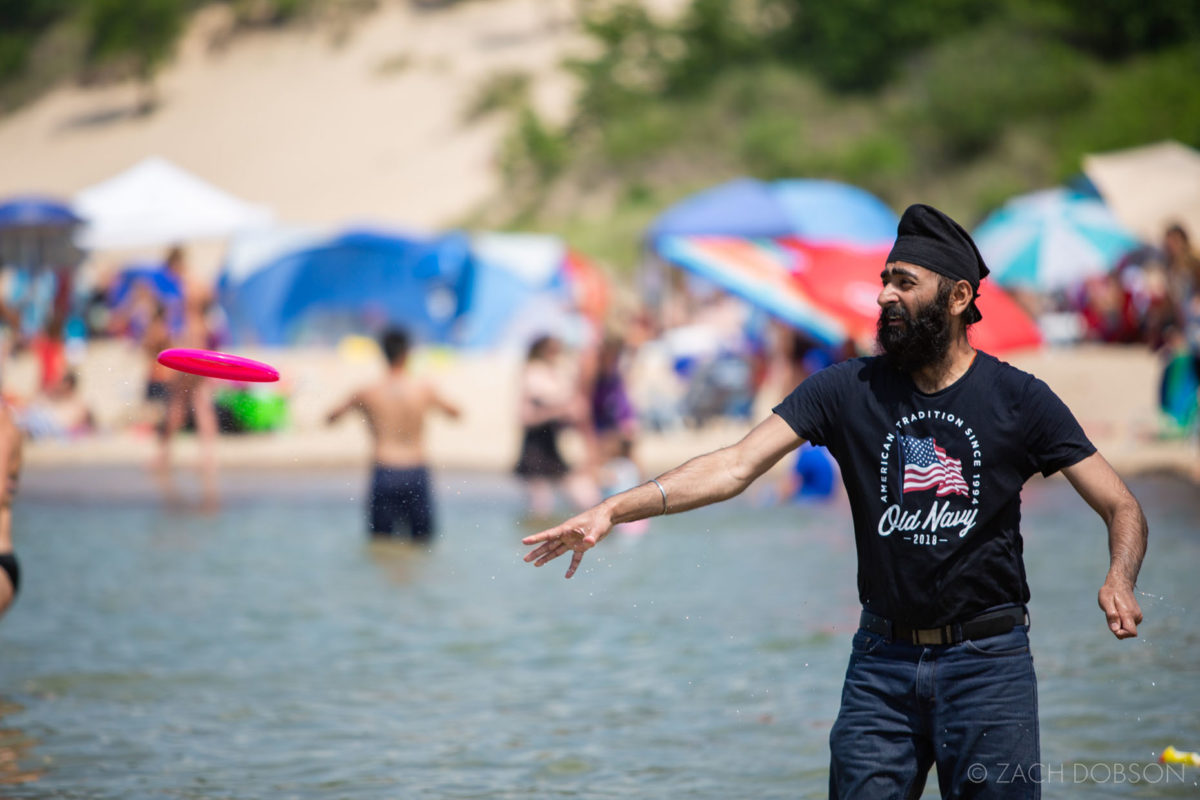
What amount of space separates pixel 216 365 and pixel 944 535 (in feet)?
9.70

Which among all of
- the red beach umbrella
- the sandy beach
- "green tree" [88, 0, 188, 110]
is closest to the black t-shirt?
the red beach umbrella

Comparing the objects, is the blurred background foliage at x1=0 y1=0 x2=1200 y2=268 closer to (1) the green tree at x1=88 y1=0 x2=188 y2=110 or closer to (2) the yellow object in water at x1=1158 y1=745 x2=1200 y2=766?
(1) the green tree at x1=88 y1=0 x2=188 y2=110

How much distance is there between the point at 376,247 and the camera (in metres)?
25.1

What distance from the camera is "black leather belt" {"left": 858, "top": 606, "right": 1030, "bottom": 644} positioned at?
3.46 metres

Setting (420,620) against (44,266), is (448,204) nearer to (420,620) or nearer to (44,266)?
(44,266)

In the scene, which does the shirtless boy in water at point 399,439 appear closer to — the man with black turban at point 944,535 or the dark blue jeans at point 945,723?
the man with black turban at point 944,535

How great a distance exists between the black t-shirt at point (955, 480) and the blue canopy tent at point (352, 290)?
20.8m

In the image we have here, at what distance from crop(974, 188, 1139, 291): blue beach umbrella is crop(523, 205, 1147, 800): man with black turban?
1815cm

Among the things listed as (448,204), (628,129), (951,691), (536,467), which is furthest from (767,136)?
(951,691)

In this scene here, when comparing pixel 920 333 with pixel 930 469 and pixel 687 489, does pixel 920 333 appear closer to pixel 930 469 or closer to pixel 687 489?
pixel 930 469

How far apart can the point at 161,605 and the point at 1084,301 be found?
604 inches

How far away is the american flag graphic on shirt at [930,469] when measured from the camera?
3.47 metres

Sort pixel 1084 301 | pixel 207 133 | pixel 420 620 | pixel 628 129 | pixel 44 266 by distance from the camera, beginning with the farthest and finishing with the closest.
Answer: pixel 207 133 → pixel 628 129 → pixel 44 266 → pixel 1084 301 → pixel 420 620

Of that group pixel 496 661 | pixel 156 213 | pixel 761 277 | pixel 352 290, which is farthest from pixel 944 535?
pixel 352 290
